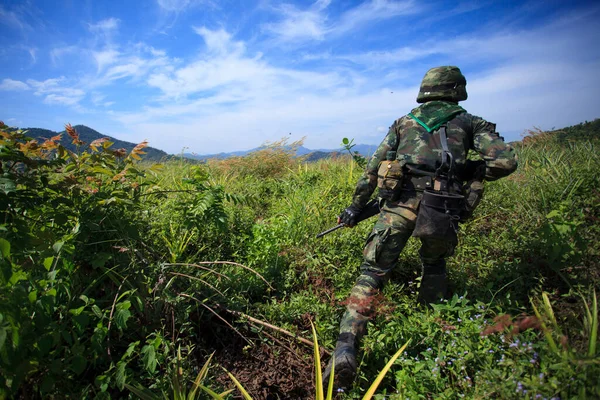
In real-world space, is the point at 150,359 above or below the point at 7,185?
below

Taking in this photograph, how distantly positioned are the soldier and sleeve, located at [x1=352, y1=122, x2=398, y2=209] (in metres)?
0.07

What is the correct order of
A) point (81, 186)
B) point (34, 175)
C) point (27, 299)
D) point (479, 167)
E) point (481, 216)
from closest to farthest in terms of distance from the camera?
point (27, 299) < point (34, 175) < point (81, 186) < point (479, 167) < point (481, 216)

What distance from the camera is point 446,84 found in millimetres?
2451

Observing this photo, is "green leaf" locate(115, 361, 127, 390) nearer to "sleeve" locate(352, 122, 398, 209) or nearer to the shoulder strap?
"sleeve" locate(352, 122, 398, 209)

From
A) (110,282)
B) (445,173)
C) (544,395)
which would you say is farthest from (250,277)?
(544,395)

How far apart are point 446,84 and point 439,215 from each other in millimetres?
1107

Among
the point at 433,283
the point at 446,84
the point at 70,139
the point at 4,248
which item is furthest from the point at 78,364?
the point at 446,84

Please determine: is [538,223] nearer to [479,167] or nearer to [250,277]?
[479,167]

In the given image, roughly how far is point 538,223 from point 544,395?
2613 millimetres

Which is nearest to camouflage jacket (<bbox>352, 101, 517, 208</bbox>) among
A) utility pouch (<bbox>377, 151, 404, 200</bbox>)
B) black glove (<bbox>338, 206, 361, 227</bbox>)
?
utility pouch (<bbox>377, 151, 404, 200</bbox>)

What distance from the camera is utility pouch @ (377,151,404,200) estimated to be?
2.32 metres

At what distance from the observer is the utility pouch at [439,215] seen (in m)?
2.17

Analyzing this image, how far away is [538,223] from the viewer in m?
3.15

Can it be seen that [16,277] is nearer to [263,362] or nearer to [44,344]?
[44,344]
